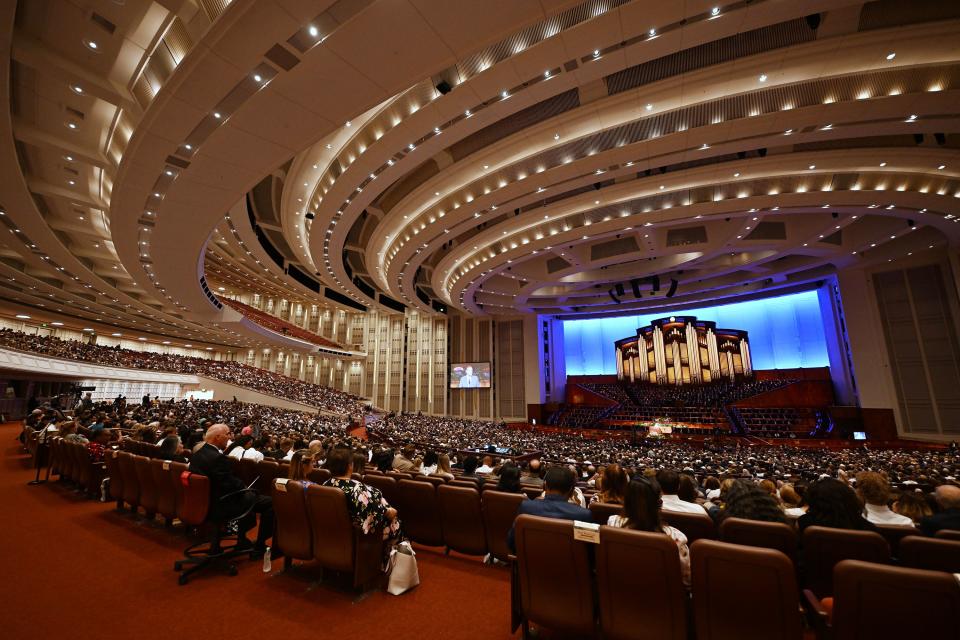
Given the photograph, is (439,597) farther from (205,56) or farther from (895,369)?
(895,369)

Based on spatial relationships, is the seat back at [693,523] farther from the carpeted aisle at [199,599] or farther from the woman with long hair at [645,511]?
the carpeted aisle at [199,599]

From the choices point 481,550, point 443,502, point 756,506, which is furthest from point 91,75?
point 756,506

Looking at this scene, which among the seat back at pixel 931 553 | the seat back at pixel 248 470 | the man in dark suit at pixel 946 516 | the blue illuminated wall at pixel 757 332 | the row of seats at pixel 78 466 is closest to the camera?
the seat back at pixel 931 553

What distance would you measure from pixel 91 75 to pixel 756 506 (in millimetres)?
11240

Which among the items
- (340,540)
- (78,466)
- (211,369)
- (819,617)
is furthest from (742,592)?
(211,369)

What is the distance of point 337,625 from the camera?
248 cm

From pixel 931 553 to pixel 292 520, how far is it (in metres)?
4.07

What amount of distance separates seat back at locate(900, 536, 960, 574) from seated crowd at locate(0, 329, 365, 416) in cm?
2522

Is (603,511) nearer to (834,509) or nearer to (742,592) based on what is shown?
(742,592)

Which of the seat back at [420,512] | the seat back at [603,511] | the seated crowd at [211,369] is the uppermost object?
the seated crowd at [211,369]

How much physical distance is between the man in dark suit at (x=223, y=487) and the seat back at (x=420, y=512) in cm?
132

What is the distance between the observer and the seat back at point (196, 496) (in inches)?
129

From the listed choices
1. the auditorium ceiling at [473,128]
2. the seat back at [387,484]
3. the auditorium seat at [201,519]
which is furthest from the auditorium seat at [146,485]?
the auditorium ceiling at [473,128]

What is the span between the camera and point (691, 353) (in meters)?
22.5
